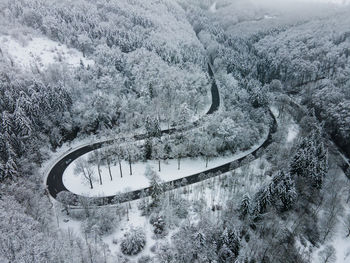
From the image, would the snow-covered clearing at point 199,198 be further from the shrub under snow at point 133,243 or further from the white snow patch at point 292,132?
the white snow patch at point 292,132

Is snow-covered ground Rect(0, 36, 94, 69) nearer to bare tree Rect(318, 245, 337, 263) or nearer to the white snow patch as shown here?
the white snow patch

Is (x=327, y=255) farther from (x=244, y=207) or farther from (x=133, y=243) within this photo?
(x=133, y=243)

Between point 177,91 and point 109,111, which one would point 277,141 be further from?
point 109,111

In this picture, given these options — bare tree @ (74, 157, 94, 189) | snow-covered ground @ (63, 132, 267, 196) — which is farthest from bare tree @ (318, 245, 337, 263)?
bare tree @ (74, 157, 94, 189)

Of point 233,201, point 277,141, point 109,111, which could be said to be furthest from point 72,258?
point 277,141

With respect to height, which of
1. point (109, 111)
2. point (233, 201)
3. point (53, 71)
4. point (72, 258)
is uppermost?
point (53, 71)

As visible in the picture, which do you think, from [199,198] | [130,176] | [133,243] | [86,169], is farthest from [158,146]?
[133,243]

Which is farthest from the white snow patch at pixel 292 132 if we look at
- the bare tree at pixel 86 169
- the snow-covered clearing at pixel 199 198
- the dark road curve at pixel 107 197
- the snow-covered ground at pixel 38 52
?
the snow-covered ground at pixel 38 52
